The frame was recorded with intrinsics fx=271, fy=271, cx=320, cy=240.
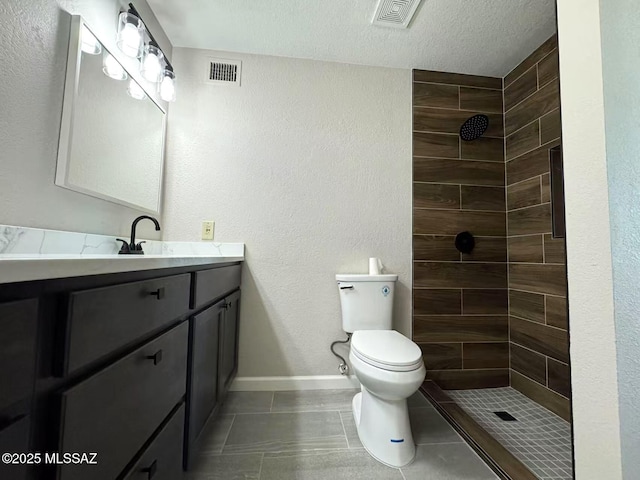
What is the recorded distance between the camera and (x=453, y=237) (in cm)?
193

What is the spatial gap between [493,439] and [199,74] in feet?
8.72

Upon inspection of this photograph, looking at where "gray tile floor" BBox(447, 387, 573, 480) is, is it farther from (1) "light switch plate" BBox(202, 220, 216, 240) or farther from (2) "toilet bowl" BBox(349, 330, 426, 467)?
(1) "light switch plate" BBox(202, 220, 216, 240)

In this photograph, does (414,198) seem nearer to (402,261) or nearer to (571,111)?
(402,261)

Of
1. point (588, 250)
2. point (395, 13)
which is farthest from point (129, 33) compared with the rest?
point (588, 250)

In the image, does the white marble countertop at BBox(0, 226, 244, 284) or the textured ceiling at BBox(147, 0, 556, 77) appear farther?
the textured ceiling at BBox(147, 0, 556, 77)

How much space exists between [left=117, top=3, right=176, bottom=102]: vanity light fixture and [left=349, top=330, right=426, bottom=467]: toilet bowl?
1.78 meters

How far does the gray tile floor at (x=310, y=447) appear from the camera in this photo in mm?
1094

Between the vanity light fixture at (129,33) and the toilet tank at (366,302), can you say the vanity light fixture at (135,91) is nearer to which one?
the vanity light fixture at (129,33)

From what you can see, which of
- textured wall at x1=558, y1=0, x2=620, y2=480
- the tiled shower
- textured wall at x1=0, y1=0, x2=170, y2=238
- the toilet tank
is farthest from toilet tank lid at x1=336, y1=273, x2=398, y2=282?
textured wall at x1=0, y1=0, x2=170, y2=238

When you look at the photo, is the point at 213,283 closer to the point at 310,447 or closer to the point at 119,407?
the point at 119,407

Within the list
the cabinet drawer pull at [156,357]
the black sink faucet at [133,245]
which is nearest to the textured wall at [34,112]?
the black sink faucet at [133,245]

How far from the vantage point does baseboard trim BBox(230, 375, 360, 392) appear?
5.72 feet

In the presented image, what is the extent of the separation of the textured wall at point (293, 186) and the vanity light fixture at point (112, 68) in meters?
0.50

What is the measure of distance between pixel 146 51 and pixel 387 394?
2.06 m
